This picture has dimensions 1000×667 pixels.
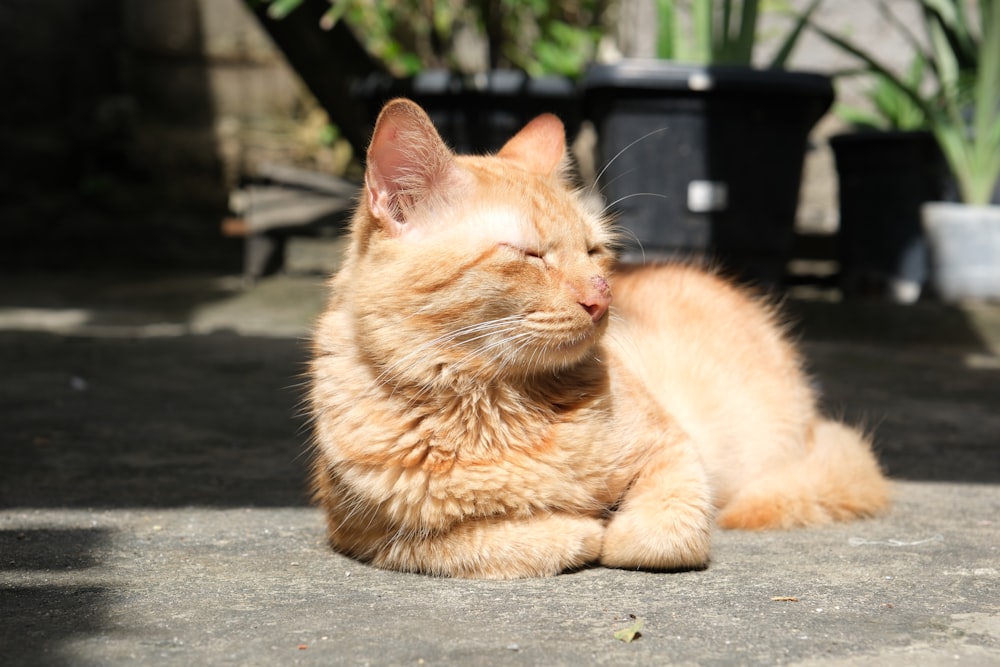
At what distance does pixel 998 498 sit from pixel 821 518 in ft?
1.75

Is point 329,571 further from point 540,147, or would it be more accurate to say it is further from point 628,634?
point 540,147

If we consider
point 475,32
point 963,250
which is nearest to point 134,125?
point 475,32

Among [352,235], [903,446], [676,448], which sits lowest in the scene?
[903,446]

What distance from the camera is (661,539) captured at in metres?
1.92

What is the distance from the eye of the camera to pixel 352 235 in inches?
84.9

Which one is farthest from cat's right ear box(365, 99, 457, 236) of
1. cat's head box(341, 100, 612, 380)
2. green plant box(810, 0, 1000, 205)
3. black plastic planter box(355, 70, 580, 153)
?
green plant box(810, 0, 1000, 205)

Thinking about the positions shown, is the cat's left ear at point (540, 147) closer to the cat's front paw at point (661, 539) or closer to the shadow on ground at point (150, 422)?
the cat's front paw at point (661, 539)

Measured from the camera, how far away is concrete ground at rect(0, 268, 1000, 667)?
1.57 metres

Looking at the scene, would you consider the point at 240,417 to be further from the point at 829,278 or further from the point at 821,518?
the point at 829,278

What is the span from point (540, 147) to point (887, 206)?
11.2 ft

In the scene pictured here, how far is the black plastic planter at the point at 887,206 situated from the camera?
518 cm

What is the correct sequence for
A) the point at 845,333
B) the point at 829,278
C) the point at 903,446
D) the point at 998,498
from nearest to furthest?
the point at 998,498, the point at 903,446, the point at 845,333, the point at 829,278

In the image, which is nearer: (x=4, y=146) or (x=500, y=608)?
(x=500, y=608)

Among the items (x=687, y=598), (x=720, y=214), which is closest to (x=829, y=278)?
(x=720, y=214)
